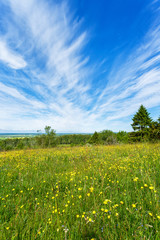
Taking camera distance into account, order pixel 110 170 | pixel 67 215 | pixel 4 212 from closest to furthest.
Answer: pixel 67 215 < pixel 4 212 < pixel 110 170

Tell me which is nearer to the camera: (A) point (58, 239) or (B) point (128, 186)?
(A) point (58, 239)

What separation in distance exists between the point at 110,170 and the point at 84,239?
2226 mm

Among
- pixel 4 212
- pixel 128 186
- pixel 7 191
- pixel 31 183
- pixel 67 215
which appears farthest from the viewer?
pixel 31 183

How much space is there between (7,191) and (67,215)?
74.8 inches

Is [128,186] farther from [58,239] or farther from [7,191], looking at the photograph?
[7,191]

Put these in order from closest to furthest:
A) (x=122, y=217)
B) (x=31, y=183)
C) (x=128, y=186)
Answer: (x=122, y=217) → (x=128, y=186) → (x=31, y=183)

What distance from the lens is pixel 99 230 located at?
4.79ft

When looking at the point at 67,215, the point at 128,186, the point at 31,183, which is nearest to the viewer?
the point at 67,215

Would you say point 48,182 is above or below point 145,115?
A: below

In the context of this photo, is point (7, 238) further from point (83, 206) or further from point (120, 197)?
point (120, 197)

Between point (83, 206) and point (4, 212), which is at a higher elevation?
point (83, 206)

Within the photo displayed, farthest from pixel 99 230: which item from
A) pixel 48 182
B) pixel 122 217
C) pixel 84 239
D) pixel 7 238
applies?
pixel 48 182

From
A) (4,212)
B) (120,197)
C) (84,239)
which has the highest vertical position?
(120,197)

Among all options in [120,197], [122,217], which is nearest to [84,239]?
[122,217]
